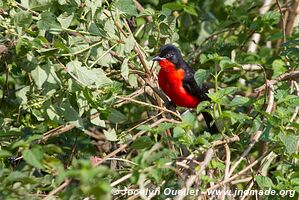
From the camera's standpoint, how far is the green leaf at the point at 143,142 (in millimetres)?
3752

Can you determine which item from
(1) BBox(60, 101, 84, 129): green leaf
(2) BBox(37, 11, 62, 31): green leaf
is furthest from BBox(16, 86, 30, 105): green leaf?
(2) BBox(37, 11, 62, 31): green leaf

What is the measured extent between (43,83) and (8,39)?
31cm

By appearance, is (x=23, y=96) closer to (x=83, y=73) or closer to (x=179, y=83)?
(x=83, y=73)

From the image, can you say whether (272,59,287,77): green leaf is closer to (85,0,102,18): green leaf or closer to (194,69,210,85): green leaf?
(194,69,210,85): green leaf

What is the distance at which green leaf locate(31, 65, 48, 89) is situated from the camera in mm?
4020

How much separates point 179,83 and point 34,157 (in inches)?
115

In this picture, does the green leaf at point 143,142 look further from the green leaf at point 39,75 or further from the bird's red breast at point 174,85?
the bird's red breast at point 174,85

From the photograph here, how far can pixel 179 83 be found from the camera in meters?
5.88

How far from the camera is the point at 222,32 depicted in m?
6.52

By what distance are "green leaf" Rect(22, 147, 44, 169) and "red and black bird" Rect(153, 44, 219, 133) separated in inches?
96.6

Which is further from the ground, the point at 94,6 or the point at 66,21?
the point at 94,6

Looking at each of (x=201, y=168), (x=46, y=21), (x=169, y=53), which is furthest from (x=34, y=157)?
(x=169, y=53)

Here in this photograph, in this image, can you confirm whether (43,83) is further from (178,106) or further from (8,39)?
(178,106)

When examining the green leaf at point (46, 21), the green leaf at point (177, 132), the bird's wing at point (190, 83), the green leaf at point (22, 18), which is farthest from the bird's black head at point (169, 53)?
the green leaf at point (177, 132)
